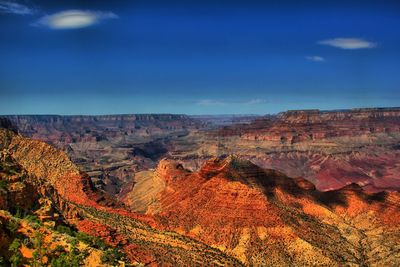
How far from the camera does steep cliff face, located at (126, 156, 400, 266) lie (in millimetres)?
79125

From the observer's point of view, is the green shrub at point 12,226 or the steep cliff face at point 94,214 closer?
the green shrub at point 12,226

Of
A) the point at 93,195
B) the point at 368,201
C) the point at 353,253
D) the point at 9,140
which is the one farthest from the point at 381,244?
the point at 9,140

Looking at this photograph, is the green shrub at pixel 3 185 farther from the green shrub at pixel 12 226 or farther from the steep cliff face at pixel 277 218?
the steep cliff face at pixel 277 218

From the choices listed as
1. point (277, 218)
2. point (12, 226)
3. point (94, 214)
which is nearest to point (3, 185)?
point (12, 226)

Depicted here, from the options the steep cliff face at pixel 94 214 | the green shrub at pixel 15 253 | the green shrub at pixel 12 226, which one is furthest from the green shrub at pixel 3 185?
the green shrub at pixel 15 253

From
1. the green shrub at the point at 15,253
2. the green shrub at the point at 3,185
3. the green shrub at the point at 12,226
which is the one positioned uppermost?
the green shrub at the point at 3,185

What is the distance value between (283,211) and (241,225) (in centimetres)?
929

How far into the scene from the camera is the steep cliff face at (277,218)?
79.1 metres

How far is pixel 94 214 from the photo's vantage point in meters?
79.9

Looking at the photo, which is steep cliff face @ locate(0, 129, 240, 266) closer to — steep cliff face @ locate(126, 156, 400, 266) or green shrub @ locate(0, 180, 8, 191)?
green shrub @ locate(0, 180, 8, 191)

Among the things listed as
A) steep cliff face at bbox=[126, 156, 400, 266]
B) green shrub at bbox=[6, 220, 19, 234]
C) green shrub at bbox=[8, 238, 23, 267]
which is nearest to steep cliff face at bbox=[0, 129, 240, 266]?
steep cliff face at bbox=[126, 156, 400, 266]

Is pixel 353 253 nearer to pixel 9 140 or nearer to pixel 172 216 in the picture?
pixel 172 216

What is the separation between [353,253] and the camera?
81938 millimetres

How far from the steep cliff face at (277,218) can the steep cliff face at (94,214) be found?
234 inches
